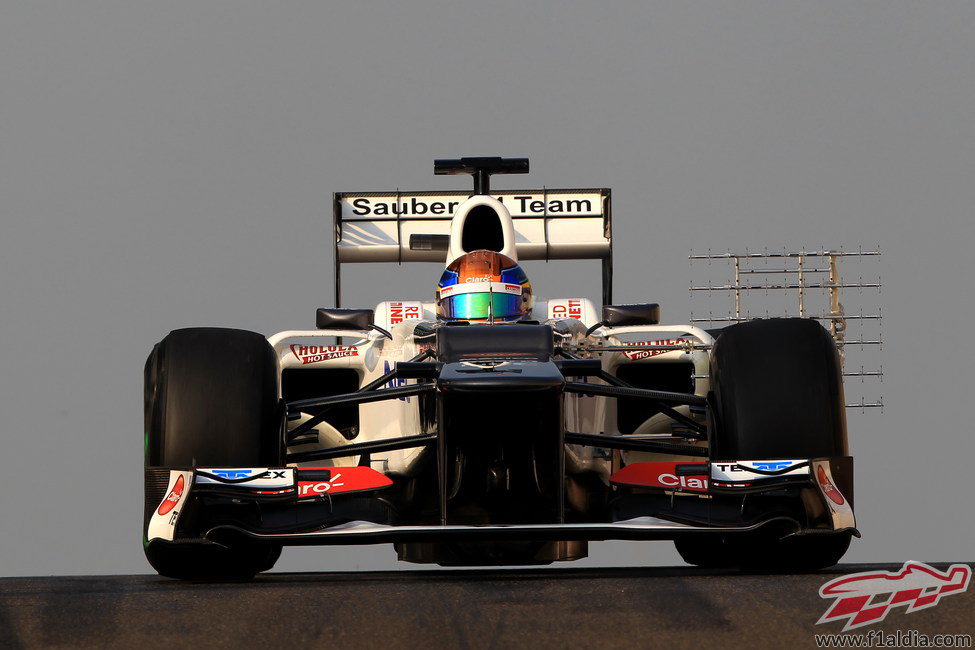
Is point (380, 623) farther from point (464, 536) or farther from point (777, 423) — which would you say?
point (777, 423)

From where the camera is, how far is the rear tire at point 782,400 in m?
9.19

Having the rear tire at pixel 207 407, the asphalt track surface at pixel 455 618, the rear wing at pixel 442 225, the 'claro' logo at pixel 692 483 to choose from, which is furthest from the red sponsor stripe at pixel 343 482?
the rear wing at pixel 442 225

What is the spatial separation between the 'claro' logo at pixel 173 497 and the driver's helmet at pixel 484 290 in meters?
3.20

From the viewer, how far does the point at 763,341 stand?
31.0 feet

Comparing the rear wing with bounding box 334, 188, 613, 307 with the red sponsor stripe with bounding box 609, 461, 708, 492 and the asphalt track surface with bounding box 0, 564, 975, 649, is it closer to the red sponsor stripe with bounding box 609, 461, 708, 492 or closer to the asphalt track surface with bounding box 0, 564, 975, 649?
the red sponsor stripe with bounding box 609, 461, 708, 492

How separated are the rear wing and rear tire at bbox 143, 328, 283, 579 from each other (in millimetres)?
6567

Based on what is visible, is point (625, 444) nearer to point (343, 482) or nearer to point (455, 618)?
point (343, 482)

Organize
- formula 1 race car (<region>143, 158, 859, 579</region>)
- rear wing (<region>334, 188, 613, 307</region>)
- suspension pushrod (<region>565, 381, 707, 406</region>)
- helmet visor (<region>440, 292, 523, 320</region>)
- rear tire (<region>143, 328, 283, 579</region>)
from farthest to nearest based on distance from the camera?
rear wing (<region>334, 188, 613, 307</region>) < helmet visor (<region>440, 292, 523, 320</region>) < suspension pushrod (<region>565, 381, 707, 406</region>) < rear tire (<region>143, 328, 283, 579</region>) < formula 1 race car (<region>143, 158, 859, 579</region>)

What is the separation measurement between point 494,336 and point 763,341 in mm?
1796

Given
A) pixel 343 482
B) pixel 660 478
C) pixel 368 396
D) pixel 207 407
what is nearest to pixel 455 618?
pixel 207 407

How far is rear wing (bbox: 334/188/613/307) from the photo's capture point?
635 inches

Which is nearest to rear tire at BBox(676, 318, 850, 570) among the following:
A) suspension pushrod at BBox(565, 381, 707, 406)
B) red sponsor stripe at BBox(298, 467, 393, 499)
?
suspension pushrod at BBox(565, 381, 707, 406)

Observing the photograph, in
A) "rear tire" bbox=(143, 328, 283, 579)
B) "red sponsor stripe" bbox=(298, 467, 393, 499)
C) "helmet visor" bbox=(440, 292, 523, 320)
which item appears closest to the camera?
"rear tire" bbox=(143, 328, 283, 579)

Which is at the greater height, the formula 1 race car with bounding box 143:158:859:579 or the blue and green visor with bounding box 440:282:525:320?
the blue and green visor with bounding box 440:282:525:320
